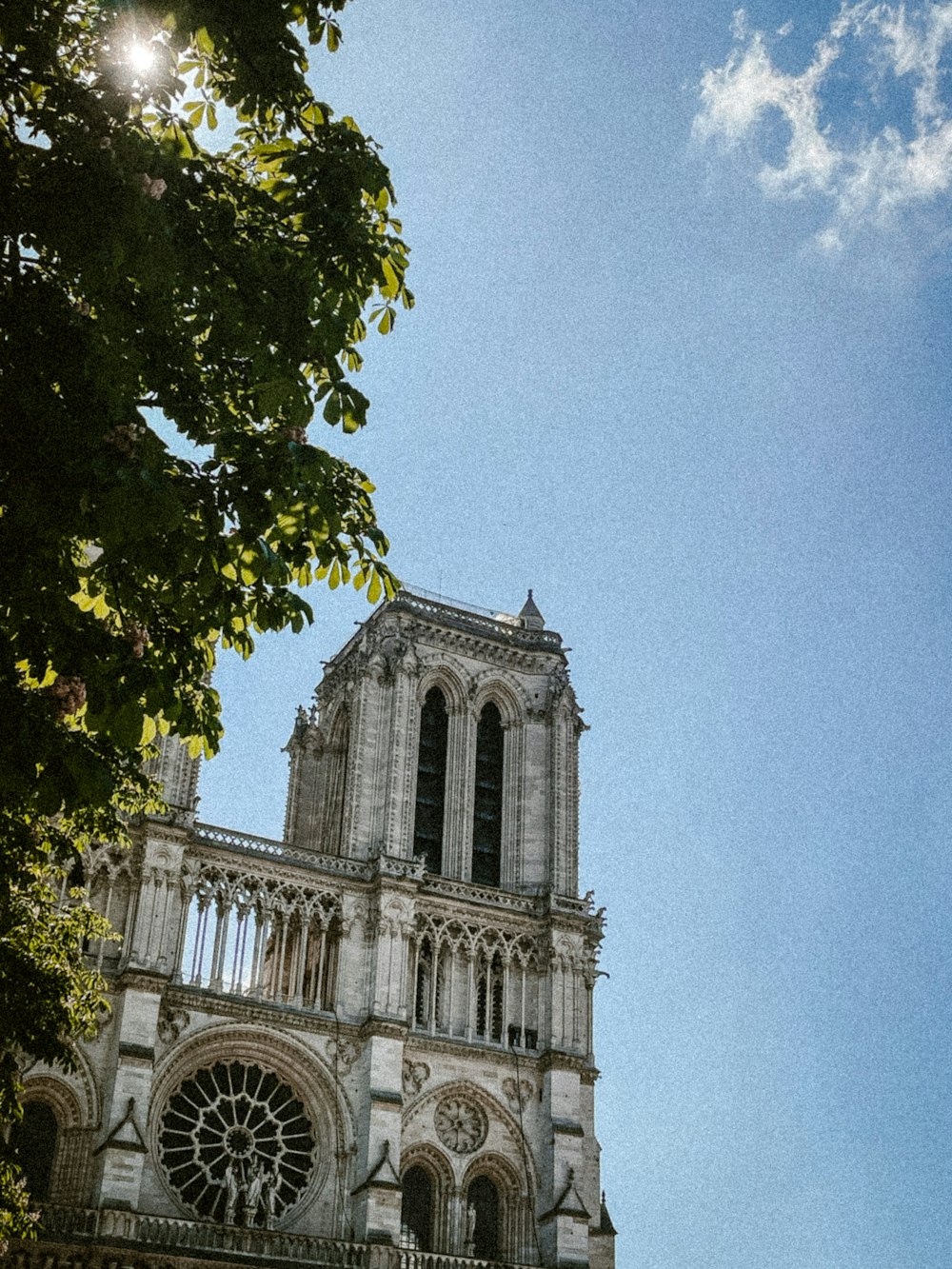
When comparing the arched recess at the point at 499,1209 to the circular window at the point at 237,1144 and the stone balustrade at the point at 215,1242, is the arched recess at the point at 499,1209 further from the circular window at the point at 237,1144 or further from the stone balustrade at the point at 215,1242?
the circular window at the point at 237,1144

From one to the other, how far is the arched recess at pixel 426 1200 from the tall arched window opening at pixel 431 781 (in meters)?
6.72

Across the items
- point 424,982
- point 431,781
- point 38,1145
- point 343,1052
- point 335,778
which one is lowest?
point 38,1145

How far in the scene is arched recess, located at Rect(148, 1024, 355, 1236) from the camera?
2825 cm

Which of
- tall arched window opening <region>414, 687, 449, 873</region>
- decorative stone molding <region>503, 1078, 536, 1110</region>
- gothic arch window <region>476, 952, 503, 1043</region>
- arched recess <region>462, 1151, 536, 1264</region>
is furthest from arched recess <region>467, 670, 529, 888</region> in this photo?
arched recess <region>462, 1151, 536, 1264</region>

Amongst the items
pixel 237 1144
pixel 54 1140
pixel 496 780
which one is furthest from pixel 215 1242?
pixel 496 780

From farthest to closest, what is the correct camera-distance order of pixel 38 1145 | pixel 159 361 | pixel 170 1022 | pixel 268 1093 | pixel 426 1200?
pixel 426 1200
pixel 268 1093
pixel 170 1022
pixel 38 1145
pixel 159 361

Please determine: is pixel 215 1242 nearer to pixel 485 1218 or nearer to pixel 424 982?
pixel 485 1218

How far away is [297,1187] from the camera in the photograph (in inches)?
1148

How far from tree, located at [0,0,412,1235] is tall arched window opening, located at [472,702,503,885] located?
2779 centimetres

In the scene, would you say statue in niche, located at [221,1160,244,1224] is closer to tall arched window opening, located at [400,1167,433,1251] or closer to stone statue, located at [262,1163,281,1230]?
stone statue, located at [262,1163,281,1230]

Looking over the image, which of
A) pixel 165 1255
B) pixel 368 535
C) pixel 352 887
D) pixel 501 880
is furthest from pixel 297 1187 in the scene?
pixel 368 535

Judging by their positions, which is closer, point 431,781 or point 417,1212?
point 417,1212

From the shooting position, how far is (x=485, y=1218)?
30766 millimetres

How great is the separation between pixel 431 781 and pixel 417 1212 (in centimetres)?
1021
